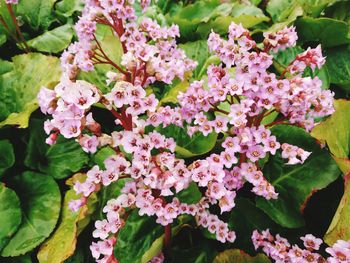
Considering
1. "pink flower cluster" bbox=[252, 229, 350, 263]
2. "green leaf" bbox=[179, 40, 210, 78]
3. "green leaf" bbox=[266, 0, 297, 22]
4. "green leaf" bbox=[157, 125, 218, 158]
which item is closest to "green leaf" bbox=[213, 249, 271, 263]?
"pink flower cluster" bbox=[252, 229, 350, 263]

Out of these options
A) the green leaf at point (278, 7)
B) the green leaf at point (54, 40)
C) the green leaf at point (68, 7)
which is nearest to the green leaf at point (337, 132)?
the green leaf at point (278, 7)

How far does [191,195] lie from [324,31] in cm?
107

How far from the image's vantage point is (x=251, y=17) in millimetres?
1807

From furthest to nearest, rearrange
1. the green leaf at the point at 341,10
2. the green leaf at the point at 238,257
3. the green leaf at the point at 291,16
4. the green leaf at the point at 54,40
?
the green leaf at the point at 341,10, the green leaf at the point at 54,40, the green leaf at the point at 291,16, the green leaf at the point at 238,257

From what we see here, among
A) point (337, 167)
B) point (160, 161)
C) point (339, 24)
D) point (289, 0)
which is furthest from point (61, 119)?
point (289, 0)

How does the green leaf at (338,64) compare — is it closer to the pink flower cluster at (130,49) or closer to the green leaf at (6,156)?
the pink flower cluster at (130,49)

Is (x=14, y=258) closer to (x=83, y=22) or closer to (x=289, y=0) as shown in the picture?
(x=83, y=22)

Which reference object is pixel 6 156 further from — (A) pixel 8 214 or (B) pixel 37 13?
(B) pixel 37 13

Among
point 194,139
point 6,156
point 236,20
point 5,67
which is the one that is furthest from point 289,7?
point 6,156

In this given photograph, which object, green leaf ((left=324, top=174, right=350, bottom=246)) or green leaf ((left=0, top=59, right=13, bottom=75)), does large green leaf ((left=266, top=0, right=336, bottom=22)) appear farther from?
green leaf ((left=0, top=59, right=13, bottom=75))

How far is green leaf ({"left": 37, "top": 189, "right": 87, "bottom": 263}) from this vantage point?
1.21m

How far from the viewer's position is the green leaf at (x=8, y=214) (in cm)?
137

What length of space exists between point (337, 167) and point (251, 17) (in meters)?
0.87

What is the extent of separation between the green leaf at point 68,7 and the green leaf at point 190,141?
101 cm
